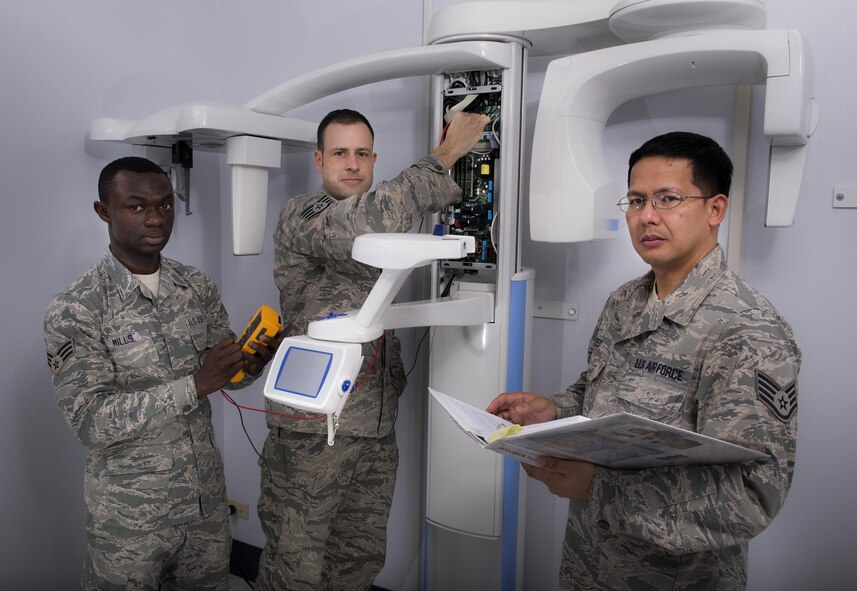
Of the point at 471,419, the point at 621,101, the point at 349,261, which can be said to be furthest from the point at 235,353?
the point at 621,101

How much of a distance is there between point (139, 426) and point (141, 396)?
0.22 feet

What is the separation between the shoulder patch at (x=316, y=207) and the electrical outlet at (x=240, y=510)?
1510 mm

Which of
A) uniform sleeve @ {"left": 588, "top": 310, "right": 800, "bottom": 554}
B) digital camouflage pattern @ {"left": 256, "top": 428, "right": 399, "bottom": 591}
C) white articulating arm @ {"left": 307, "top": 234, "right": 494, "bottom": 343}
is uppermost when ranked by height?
white articulating arm @ {"left": 307, "top": 234, "right": 494, "bottom": 343}

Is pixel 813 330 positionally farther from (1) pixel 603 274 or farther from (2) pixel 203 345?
(2) pixel 203 345

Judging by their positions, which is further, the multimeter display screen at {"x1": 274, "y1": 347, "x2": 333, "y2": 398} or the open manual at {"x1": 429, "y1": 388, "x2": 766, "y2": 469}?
the multimeter display screen at {"x1": 274, "y1": 347, "x2": 333, "y2": 398}

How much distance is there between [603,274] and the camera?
1.88 m

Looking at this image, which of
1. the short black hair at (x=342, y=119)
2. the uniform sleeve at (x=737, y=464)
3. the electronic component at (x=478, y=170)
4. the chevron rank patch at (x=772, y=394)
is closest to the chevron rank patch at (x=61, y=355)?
the short black hair at (x=342, y=119)

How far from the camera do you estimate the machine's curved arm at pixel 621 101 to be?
1297mm

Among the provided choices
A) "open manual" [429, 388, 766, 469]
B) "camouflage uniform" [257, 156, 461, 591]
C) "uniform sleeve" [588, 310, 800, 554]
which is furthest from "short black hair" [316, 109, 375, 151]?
"uniform sleeve" [588, 310, 800, 554]

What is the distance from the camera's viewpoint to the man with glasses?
3.46ft

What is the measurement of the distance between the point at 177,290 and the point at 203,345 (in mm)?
161

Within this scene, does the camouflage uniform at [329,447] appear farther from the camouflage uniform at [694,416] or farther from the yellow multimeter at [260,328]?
the camouflage uniform at [694,416]

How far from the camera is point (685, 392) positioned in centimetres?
118

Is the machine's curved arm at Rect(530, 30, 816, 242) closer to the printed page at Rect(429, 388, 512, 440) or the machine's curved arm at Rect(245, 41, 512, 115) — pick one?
the machine's curved arm at Rect(245, 41, 512, 115)
